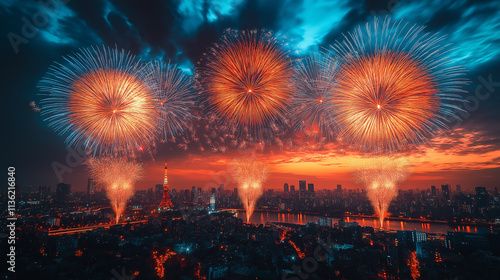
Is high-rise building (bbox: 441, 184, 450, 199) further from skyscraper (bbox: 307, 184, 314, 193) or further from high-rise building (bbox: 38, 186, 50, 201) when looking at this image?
A: high-rise building (bbox: 38, 186, 50, 201)

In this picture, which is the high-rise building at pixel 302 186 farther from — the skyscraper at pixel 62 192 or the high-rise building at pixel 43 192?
the high-rise building at pixel 43 192

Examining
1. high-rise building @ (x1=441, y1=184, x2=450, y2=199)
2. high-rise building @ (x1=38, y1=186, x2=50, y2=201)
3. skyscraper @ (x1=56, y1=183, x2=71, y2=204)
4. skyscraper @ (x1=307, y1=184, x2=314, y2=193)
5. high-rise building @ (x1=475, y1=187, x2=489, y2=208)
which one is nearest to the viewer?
high-rise building @ (x1=475, y1=187, x2=489, y2=208)

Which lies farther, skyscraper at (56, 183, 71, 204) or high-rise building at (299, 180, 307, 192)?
high-rise building at (299, 180, 307, 192)

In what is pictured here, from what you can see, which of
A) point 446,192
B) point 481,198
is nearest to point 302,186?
point 446,192

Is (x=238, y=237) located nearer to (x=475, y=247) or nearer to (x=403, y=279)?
(x=403, y=279)

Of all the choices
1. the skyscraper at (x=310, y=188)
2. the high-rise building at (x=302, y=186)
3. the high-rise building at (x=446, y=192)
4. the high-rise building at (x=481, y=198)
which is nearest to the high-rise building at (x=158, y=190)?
the high-rise building at (x=302, y=186)

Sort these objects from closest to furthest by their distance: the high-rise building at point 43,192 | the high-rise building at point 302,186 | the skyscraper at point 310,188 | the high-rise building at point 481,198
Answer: the high-rise building at point 481,198 < the high-rise building at point 43,192 < the high-rise building at point 302,186 < the skyscraper at point 310,188

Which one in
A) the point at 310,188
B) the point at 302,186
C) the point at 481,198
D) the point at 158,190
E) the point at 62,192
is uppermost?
the point at 302,186

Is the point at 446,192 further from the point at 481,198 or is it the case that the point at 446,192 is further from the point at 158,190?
the point at 158,190

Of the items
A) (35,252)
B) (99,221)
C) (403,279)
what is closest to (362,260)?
(403,279)

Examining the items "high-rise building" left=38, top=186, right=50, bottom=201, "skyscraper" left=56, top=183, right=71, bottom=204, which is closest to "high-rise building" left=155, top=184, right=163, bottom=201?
"skyscraper" left=56, top=183, right=71, bottom=204

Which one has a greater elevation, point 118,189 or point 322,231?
Answer: point 118,189
